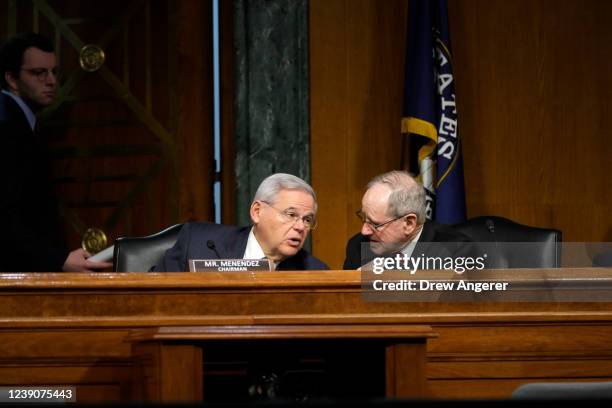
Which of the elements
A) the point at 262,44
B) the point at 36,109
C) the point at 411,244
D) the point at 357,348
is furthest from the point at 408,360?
the point at 36,109

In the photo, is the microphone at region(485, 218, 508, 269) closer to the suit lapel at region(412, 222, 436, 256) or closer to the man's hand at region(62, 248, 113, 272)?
the suit lapel at region(412, 222, 436, 256)

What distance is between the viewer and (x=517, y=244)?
3711 mm

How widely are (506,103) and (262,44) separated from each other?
4.31ft

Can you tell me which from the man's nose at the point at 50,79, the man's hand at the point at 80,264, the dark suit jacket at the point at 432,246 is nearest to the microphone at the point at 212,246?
the man's hand at the point at 80,264

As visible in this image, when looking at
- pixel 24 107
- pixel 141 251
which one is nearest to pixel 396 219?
pixel 141 251

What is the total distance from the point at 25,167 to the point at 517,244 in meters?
1.99

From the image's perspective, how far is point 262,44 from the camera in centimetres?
489

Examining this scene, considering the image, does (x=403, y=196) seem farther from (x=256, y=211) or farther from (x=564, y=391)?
(x=564, y=391)

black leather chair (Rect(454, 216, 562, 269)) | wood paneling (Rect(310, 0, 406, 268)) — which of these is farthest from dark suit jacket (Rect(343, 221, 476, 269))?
wood paneling (Rect(310, 0, 406, 268))

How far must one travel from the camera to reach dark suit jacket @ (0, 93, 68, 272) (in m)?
3.94

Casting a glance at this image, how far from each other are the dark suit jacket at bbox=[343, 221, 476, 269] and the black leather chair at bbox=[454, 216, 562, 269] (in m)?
0.12

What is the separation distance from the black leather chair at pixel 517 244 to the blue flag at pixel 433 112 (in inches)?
35.8

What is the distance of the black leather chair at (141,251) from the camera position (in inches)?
135

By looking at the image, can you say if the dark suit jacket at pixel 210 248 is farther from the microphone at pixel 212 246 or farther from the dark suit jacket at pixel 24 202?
the dark suit jacket at pixel 24 202
